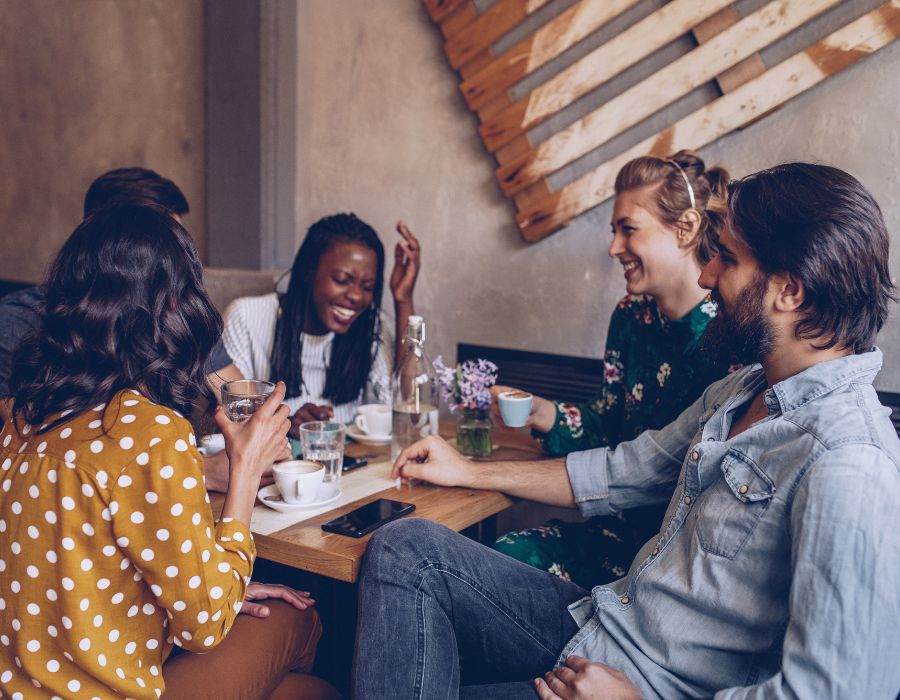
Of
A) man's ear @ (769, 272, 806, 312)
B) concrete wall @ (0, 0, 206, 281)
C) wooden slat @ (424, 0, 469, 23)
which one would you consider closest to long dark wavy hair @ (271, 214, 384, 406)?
wooden slat @ (424, 0, 469, 23)

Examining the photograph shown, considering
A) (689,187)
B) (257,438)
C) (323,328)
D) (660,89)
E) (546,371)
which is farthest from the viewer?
(546,371)

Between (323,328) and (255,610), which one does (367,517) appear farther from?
(323,328)

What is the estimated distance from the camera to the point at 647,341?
202cm

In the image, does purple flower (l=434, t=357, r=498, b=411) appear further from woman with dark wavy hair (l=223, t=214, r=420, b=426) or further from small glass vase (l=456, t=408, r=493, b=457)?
woman with dark wavy hair (l=223, t=214, r=420, b=426)

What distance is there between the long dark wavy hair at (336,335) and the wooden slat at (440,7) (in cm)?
74

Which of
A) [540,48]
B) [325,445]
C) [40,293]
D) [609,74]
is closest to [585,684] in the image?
[325,445]

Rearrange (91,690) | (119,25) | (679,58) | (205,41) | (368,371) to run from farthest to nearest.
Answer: (119,25) < (205,41) < (368,371) < (679,58) < (91,690)

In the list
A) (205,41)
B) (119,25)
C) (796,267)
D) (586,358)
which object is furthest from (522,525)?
(119,25)

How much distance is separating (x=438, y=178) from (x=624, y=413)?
1.19 meters

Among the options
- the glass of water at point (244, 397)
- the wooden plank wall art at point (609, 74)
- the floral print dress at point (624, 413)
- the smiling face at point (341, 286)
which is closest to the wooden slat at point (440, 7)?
the wooden plank wall art at point (609, 74)

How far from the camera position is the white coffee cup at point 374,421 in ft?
6.62

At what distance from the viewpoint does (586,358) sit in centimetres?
263

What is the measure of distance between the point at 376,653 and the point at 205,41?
2867 mm

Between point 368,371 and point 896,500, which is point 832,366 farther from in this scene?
point 368,371
